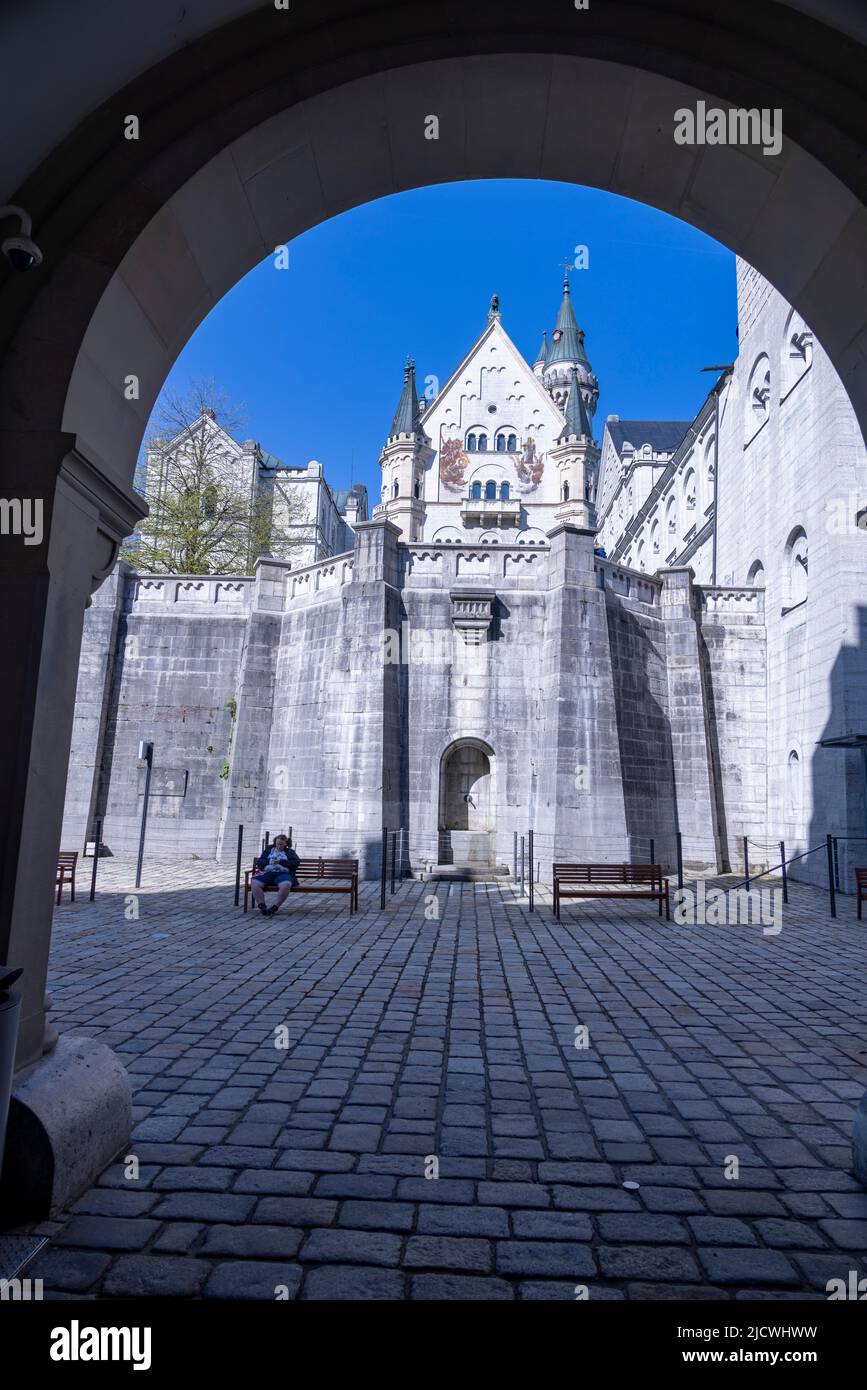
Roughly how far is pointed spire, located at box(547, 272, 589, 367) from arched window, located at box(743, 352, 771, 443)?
5045 cm

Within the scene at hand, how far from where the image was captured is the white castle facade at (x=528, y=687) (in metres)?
16.3

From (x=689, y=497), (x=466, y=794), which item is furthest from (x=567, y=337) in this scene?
(x=466, y=794)

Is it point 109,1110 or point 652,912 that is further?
point 652,912

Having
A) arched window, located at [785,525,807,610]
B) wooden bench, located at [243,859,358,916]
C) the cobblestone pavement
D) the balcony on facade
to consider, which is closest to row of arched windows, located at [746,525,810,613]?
arched window, located at [785,525,807,610]

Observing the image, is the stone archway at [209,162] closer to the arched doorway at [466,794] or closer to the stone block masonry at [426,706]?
the stone block masonry at [426,706]

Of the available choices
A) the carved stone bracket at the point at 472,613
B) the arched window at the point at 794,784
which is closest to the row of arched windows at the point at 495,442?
the carved stone bracket at the point at 472,613

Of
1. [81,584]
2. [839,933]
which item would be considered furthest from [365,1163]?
[839,933]

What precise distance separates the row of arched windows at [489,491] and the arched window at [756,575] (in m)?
20.8

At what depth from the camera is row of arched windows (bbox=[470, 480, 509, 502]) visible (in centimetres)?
4034

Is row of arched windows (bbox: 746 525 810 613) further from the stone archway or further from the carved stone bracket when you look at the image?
the stone archway

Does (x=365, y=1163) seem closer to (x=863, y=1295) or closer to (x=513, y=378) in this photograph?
(x=863, y=1295)

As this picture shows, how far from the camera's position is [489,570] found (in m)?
18.3

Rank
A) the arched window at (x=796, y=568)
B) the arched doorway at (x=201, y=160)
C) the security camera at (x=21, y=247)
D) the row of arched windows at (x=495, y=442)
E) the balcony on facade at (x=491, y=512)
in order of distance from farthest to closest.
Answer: the row of arched windows at (x=495, y=442) < the balcony on facade at (x=491, y=512) < the arched window at (x=796, y=568) < the arched doorway at (x=201, y=160) < the security camera at (x=21, y=247)
